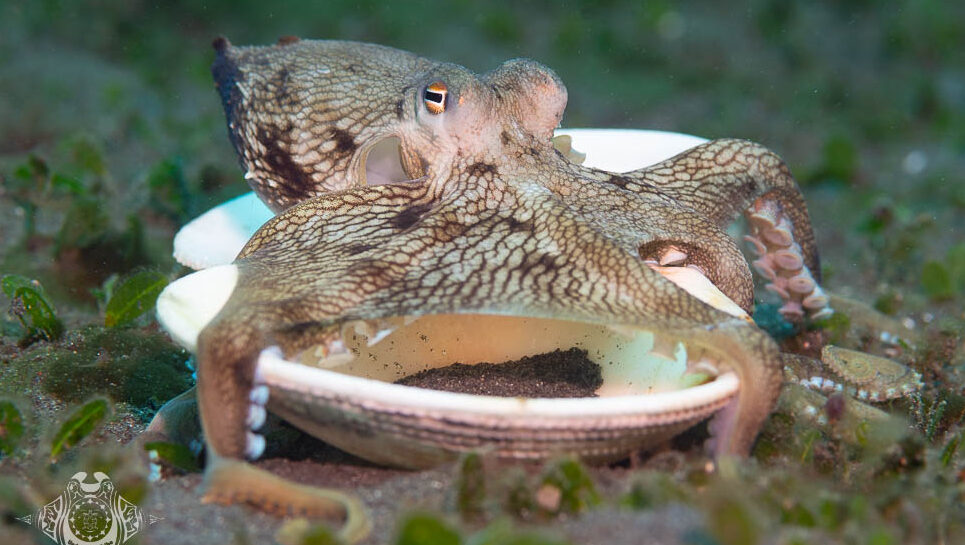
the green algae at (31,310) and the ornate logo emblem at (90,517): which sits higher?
the ornate logo emblem at (90,517)

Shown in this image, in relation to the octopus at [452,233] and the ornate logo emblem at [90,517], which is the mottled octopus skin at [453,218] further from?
the ornate logo emblem at [90,517]

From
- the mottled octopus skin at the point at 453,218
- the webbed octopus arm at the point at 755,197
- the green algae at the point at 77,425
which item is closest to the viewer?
Result: the mottled octopus skin at the point at 453,218

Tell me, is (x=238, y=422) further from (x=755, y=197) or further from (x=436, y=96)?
(x=755, y=197)

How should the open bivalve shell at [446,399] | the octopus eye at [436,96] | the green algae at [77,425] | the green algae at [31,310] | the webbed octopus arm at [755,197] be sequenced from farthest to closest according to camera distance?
the green algae at [31,310] → the webbed octopus arm at [755,197] → the octopus eye at [436,96] → the green algae at [77,425] → the open bivalve shell at [446,399]

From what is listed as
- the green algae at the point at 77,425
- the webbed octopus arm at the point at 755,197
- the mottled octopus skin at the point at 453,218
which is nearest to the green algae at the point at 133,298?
the mottled octopus skin at the point at 453,218

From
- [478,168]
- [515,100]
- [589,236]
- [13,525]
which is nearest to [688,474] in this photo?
[589,236]

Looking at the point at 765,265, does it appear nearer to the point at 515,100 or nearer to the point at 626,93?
the point at 515,100
